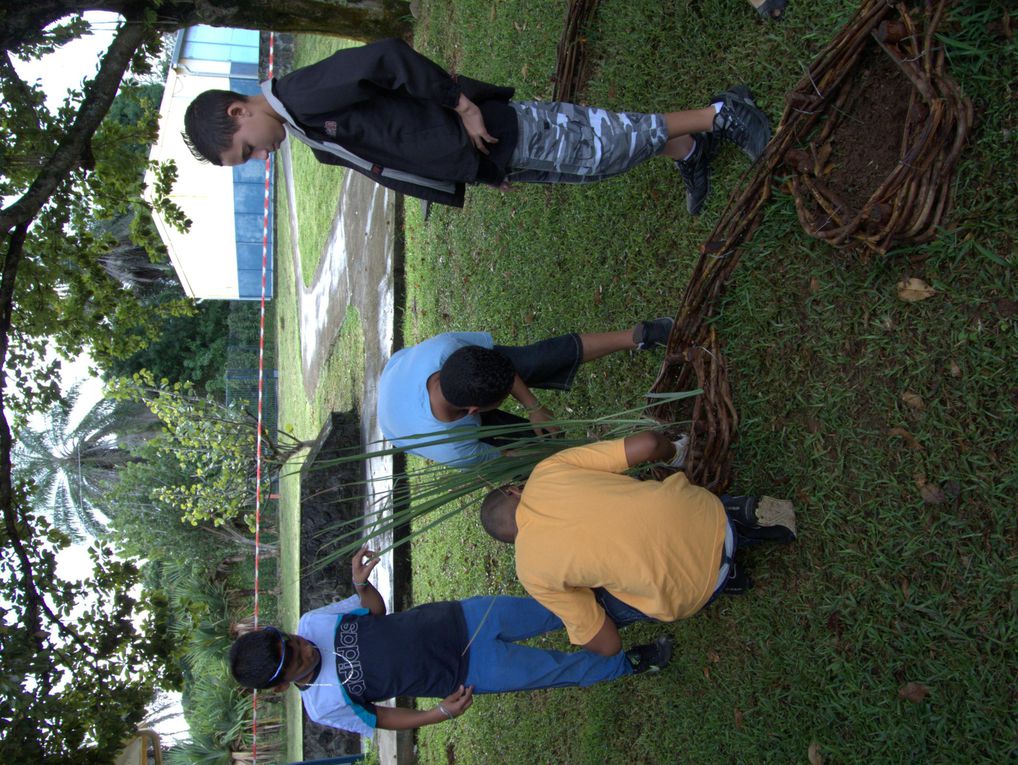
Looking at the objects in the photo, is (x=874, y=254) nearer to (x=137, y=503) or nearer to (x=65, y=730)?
(x=65, y=730)

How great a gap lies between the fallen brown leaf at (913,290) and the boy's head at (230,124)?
221 centimetres

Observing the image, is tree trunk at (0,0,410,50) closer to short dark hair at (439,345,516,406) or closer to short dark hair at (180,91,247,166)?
short dark hair at (180,91,247,166)

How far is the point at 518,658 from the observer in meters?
3.68

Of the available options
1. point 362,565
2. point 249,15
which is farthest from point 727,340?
point 249,15

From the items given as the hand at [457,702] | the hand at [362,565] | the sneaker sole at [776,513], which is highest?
the sneaker sole at [776,513]

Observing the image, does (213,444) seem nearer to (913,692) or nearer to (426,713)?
(426,713)

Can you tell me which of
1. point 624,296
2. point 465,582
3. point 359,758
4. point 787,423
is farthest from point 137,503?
point 787,423

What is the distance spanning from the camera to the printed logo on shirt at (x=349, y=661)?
11.9 ft

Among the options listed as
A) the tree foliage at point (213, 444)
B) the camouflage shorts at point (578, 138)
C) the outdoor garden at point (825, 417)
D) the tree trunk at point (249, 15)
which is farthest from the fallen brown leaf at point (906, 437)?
the tree foliage at point (213, 444)

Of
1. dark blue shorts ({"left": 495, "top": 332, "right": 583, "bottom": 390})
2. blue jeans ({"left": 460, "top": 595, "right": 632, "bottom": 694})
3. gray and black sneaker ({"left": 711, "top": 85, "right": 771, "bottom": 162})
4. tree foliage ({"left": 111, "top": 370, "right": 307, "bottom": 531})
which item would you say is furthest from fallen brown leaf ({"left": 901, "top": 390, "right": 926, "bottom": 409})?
tree foliage ({"left": 111, "top": 370, "right": 307, "bottom": 531})

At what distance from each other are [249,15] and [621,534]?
16.6ft

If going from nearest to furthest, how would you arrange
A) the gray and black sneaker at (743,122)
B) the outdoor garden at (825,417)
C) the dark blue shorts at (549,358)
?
the outdoor garden at (825,417), the gray and black sneaker at (743,122), the dark blue shorts at (549,358)

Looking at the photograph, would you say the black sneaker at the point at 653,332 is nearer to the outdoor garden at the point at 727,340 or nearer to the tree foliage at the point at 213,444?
the outdoor garden at the point at 727,340

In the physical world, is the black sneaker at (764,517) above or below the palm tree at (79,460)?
above
